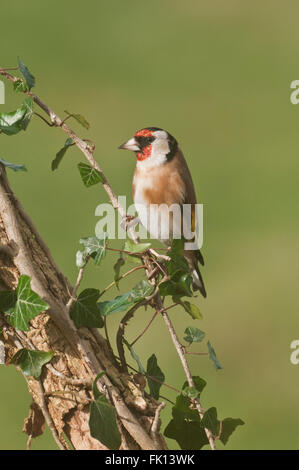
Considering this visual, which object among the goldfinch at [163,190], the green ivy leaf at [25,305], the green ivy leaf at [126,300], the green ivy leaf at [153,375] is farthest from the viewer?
the goldfinch at [163,190]

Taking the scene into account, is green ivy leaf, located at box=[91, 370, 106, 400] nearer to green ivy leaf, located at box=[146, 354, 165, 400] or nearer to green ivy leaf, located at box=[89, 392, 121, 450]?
green ivy leaf, located at box=[89, 392, 121, 450]

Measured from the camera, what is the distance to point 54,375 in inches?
39.9

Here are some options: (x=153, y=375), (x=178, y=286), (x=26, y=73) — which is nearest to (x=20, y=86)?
(x=26, y=73)

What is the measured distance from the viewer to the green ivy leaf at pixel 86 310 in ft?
3.31

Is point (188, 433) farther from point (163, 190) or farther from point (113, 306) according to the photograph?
point (163, 190)

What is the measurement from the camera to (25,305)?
3.10 feet

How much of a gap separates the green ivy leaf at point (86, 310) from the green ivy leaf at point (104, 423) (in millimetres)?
100

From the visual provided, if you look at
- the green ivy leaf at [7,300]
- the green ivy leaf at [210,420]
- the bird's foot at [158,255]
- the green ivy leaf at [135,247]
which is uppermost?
the green ivy leaf at [135,247]

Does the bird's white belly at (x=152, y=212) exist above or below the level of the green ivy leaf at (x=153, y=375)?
above

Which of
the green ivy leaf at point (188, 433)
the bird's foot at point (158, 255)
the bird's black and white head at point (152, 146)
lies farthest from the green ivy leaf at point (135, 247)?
the bird's black and white head at point (152, 146)

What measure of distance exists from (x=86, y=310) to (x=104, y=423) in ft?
0.50

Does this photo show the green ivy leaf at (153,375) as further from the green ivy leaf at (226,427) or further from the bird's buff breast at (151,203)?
the bird's buff breast at (151,203)
